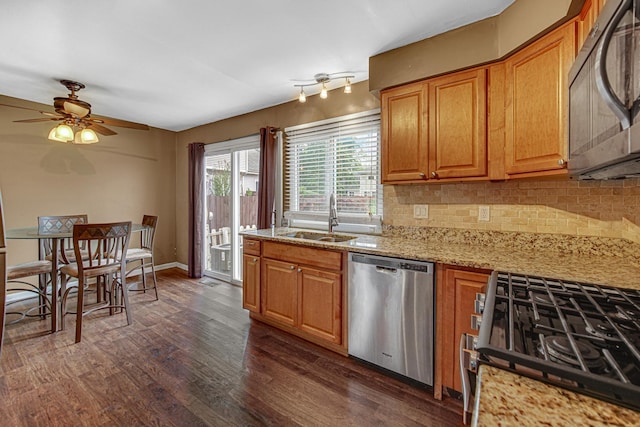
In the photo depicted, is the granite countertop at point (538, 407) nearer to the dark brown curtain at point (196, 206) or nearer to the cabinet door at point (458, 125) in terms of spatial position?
the cabinet door at point (458, 125)

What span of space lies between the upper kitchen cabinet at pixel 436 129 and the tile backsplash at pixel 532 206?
0.99 feet

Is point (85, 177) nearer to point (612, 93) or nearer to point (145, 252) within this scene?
point (145, 252)

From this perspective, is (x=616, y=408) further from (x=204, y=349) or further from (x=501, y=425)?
(x=204, y=349)

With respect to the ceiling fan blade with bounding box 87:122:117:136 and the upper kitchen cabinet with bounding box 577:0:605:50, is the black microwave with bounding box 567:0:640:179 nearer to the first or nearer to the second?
the upper kitchen cabinet with bounding box 577:0:605:50

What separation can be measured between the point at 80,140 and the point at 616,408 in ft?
13.6

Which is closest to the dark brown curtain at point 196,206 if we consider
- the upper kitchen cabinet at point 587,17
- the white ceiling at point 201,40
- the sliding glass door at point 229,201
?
the sliding glass door at point 229,201

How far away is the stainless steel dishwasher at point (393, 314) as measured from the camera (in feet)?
6.10

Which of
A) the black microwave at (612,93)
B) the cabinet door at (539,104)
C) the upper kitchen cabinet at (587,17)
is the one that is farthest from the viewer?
the cabinet door at (539,104)

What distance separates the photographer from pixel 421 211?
2535 mm

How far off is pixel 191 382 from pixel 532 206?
2.74 m

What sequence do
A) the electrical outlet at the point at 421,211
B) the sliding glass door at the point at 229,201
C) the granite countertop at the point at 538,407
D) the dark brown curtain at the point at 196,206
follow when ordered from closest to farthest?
the granite countertop at the point at 538,407
the electrical outlet at the point at 421,211
the sliding glass door at the point at 229,201
the dark brown curtain at the point at 196,206

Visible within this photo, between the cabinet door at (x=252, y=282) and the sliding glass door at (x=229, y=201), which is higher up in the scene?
the sliding glass door at (x=229, y=201)

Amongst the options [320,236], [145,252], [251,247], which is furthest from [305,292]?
[145,252]

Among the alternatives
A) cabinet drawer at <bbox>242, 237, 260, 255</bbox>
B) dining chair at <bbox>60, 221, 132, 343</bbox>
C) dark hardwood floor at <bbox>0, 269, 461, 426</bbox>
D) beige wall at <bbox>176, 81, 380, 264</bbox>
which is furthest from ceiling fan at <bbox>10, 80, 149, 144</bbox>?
dark hardwood floor at <bbox>0, 269, 461, 426</bbox>
